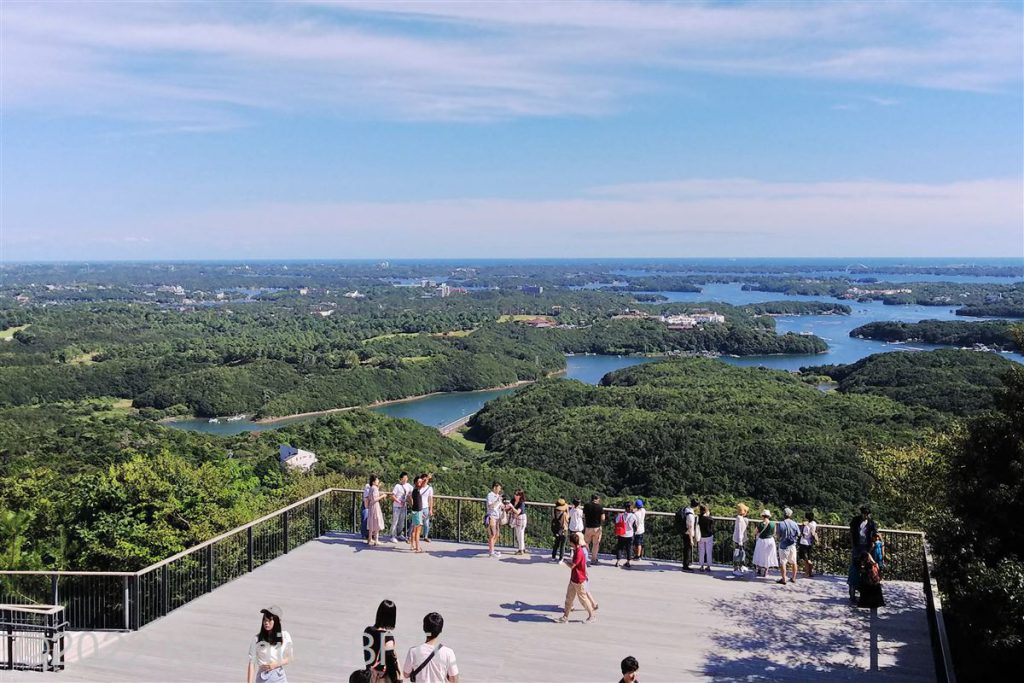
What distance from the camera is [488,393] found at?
113125mm

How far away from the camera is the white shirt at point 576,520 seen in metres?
12.3

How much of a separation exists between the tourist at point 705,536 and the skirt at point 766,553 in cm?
71

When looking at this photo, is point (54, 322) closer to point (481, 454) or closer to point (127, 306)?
point (127, 306)

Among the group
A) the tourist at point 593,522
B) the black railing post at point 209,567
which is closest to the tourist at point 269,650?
the black railing post at point 209,567

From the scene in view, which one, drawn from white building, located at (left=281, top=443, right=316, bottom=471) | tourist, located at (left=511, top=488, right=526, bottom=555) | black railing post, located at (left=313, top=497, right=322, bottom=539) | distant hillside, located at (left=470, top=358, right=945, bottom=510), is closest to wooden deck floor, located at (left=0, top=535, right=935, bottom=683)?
tourist, located at (left=511, top=488, right=526, bottom=555)

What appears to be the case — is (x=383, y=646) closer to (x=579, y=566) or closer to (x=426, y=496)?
(x=579, y=566)

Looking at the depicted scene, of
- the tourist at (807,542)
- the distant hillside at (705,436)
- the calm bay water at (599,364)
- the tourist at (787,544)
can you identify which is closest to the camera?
the tourist at (787,544)

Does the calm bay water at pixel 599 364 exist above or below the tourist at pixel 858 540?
below

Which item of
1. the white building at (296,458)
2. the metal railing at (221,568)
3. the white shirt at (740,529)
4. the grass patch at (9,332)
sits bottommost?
the grass patch at (9,332)

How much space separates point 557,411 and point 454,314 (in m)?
125

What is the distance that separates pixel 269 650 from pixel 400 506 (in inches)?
270

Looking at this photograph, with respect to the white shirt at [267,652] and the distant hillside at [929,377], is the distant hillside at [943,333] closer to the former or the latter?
the distant hillside at [929,377]

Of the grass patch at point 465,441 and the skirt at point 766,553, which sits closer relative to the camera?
the skirt at point 766,553

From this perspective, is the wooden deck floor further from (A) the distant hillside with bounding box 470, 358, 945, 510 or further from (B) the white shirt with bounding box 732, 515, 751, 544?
(A) the distant hillside with bounding box 470, 358, 945, 510
